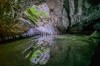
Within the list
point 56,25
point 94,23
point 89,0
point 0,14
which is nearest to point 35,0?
point 0,14

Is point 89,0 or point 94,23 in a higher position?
point 89,0

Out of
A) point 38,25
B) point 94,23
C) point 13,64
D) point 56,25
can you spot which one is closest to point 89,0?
point 94,23

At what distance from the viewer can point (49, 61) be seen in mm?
5238

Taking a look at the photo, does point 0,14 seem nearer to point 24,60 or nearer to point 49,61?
point 24,60

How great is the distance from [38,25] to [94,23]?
422 cm

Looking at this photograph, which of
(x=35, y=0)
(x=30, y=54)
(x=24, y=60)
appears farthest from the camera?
(x=35, y=0)

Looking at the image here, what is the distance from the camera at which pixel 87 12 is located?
44.0 ft

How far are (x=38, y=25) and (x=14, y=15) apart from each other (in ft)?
11.2

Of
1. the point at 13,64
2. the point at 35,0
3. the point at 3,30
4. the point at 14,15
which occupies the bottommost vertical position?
the point at 13,64

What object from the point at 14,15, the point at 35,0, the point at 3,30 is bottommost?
the point at 3,30

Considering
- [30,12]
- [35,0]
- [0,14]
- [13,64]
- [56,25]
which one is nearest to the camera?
[13,64]

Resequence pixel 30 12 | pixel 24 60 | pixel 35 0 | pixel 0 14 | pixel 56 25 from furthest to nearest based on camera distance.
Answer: pixel 30 12, pixel 56 25, pixel 35 0, pixel 0 14, pixel 24 60

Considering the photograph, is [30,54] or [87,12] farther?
[87,12]

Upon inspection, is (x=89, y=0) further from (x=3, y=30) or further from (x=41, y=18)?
(x=3, y=30)
